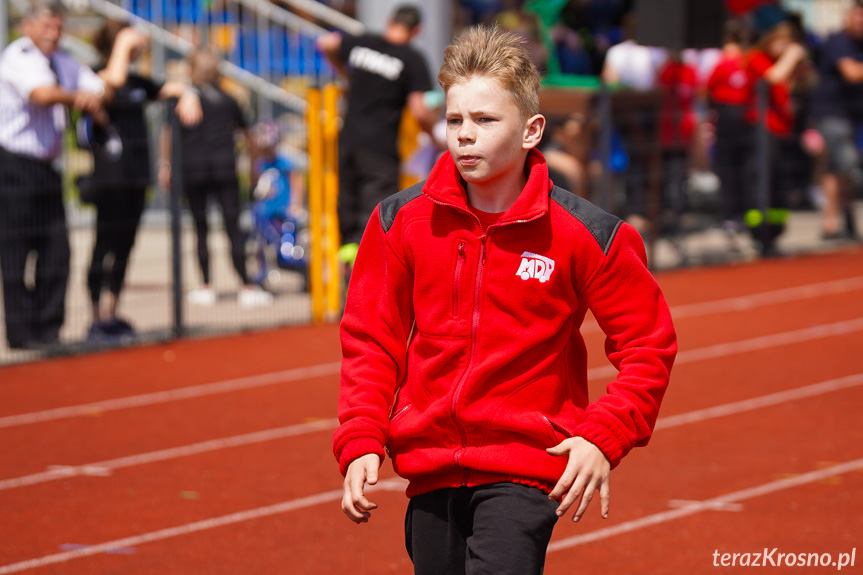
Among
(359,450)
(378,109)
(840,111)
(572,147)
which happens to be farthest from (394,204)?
(840,111)

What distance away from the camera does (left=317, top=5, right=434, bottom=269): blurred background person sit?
11.1 metres

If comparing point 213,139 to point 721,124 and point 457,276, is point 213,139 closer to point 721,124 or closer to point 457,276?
point 721,124

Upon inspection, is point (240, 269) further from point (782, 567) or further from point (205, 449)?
point (782, 567)

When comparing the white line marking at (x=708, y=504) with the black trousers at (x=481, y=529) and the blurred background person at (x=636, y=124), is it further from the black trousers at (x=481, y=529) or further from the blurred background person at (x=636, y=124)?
the blurred background person at (x=636, y=124)

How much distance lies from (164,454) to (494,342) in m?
4.20

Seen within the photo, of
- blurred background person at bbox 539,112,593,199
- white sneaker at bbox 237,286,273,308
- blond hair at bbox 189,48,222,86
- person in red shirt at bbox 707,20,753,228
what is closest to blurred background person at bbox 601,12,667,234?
blurred background person at bbox 539,112,593,199

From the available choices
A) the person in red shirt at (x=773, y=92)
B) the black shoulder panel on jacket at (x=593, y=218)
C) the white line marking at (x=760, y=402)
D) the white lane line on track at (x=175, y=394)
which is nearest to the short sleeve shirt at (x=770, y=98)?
the person in red shirt at (x=773, y=92)

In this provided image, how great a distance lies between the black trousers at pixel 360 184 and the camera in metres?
11.1

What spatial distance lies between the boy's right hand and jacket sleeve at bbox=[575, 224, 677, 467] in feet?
1.53

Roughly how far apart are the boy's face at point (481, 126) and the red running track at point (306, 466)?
2.39 meters

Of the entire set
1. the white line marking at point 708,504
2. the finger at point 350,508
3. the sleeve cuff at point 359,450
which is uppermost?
the sleeve cuff at point 359,450

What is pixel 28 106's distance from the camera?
943 cm

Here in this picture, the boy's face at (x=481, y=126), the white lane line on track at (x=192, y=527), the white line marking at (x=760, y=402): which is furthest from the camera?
the white line marking at (x=760, y=402)

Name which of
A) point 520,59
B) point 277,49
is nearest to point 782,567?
point 520,59
